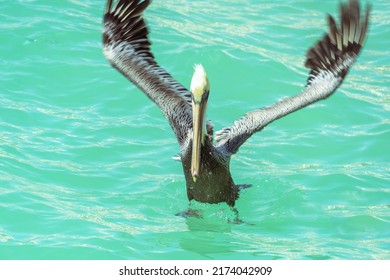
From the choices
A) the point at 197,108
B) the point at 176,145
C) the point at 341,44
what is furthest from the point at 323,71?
the point at 176,145

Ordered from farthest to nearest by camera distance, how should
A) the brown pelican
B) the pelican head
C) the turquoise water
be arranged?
the brown pelican < the turquoise water < the pelican head

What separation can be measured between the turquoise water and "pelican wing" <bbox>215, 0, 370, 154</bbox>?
72cm

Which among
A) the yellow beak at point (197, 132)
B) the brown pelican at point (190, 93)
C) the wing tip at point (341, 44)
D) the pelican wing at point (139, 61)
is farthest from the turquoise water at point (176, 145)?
the wing tip at point (341, 44)

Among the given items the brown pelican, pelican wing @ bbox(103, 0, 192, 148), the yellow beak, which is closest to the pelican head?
the yellow beak

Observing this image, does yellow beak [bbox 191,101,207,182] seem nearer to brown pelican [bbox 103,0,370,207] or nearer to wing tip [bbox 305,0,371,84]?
brown pelican [bbox 103,0,370,207]

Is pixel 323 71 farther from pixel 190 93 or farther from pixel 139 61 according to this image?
pixel 139 61

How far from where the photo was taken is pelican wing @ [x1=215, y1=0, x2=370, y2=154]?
8.88 meters

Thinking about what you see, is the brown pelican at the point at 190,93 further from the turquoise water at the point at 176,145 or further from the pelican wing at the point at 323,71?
the turquoise water at the point at 176,145

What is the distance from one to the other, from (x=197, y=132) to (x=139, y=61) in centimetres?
135

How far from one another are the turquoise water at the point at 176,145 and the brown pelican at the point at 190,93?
0.32 m

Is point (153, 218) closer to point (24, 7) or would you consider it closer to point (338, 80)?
point (338, 80)

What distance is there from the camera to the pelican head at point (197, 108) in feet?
26.7
